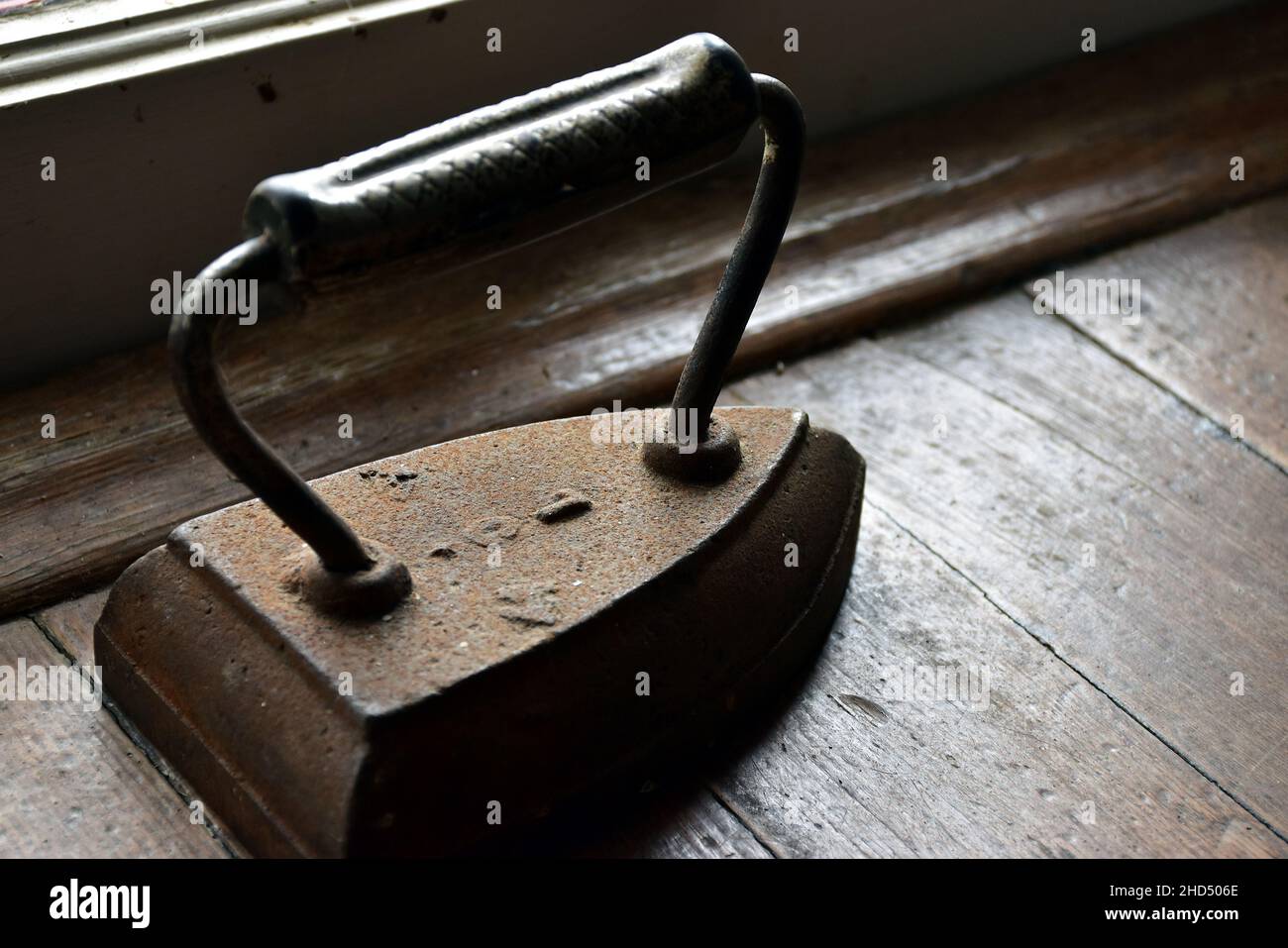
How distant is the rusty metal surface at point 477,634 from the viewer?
2.15ft

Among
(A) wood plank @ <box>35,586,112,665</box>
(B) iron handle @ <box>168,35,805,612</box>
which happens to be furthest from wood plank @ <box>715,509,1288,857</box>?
(A) wood plank @ <box>35,586,112,665</box>

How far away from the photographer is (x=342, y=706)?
0.65 meters

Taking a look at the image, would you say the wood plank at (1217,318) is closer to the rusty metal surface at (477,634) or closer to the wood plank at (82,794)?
the rusty metal surface at (477,634)

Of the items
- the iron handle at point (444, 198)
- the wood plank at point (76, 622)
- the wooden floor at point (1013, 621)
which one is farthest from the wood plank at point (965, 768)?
the wood plank at point (76, 622)

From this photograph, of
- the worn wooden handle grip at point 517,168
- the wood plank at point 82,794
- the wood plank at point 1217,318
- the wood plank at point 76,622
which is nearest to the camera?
the worn wooden handle grip at point 517,168

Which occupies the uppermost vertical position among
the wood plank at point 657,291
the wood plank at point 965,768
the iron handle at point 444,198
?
the iron handle at point 444,198

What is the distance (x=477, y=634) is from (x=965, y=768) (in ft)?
0.92

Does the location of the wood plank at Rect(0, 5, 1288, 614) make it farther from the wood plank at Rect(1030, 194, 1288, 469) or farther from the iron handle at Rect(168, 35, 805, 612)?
the iron handle at Rect(168, 35, 805, 612)

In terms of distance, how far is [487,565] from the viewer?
2.41 feet

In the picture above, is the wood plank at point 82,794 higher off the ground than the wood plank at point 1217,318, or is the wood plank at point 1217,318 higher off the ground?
the wood plank at point 1217,318

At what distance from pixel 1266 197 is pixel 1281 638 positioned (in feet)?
1.83

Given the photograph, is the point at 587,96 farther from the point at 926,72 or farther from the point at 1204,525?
the point at 926,72

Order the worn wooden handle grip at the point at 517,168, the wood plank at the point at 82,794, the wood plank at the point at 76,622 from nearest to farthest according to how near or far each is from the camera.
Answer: the worn wooden handle grip at the point at 517,168
the wood plank at the point at 82,794
the wood plank at the point at 76,622

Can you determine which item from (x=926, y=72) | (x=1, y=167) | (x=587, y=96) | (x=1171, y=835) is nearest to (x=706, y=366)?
(x=587, y=96)
